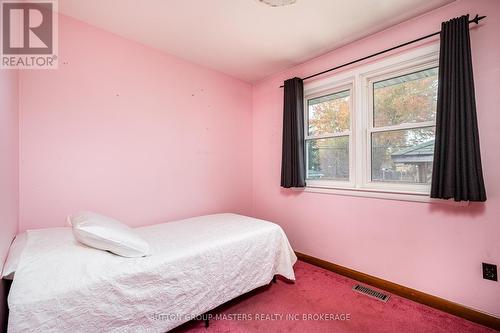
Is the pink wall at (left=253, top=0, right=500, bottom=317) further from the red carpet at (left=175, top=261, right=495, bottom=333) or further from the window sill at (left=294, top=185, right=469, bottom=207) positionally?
the red carpet at (left=175, top=261, right=495, bottom=333)

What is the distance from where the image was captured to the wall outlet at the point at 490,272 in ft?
5.51

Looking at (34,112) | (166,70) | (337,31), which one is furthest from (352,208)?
(34,112)

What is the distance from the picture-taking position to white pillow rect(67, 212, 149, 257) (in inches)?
55.6

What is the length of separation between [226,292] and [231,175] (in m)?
1.72

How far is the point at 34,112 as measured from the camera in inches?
73.7

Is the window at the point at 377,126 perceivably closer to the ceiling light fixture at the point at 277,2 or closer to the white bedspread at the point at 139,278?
the ceiling light fixture at the point at 277,2

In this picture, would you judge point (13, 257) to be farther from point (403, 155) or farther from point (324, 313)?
point (403, 155)

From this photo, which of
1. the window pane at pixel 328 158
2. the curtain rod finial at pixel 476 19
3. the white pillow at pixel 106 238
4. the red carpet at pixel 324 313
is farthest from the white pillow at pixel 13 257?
the curtain rod finial at pixel 476 19

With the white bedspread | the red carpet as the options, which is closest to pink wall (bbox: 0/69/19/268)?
the white bedspread

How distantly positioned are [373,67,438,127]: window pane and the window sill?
676mm

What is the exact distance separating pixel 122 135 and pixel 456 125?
2.90 m

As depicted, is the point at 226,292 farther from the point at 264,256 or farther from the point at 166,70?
the point at 166,70

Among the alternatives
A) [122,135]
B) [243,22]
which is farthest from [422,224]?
[122,135]

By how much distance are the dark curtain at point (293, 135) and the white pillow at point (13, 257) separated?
2.42m
